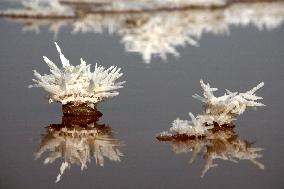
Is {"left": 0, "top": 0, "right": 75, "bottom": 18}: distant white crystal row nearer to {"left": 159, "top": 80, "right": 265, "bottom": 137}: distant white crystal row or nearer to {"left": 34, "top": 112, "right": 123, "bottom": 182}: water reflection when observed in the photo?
{"left": 34, "top": 112, "right": 123, "bottom": 182}: water reflection

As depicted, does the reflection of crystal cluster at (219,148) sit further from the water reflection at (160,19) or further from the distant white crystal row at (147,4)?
the distant white crystal row at (147,4)

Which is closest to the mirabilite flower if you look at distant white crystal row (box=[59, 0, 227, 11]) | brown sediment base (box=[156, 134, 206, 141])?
brown sediment base (box=[156, 134, 206, 141])

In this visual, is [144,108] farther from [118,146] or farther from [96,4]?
[96,4]

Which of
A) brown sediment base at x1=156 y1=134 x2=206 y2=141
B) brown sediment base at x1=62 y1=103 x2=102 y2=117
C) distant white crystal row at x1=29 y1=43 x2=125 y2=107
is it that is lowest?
brown sediment base at x1=156 y1=134 x2=206 y2=141

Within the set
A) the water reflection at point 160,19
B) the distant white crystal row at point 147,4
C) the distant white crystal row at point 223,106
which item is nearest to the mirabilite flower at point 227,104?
the distant white crystal row at point 223,106

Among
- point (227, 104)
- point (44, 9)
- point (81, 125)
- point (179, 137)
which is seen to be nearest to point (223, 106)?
point (227, 104)

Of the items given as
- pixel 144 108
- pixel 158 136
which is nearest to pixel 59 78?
pixel 144 108
